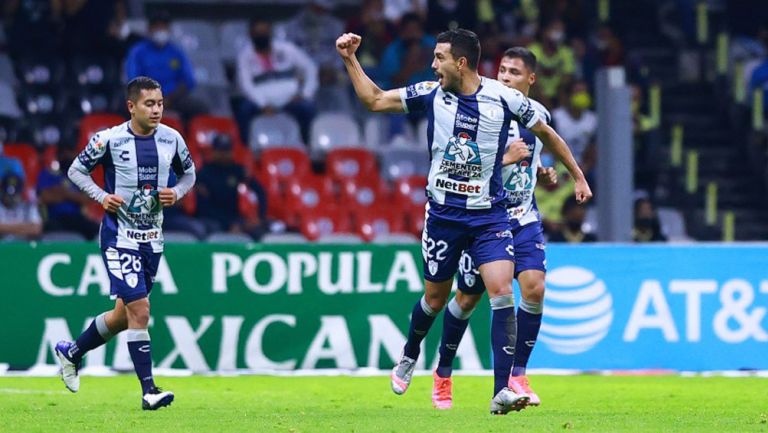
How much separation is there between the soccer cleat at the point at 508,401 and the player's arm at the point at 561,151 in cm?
128

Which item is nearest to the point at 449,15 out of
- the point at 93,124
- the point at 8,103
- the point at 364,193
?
the point at 364,193

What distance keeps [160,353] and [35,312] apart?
116 cm

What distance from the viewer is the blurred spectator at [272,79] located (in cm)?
2116

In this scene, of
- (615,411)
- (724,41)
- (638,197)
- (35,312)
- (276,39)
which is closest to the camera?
(615,411)

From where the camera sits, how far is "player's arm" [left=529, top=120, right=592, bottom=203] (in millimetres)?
10523

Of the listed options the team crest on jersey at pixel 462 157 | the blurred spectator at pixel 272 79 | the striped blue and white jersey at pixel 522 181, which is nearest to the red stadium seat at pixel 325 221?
the blurred spectator at pixel 272 79

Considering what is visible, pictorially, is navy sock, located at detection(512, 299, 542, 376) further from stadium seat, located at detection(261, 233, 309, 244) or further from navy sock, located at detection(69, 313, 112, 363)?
stadium seat, located at detection(261, 233, 309, 244)

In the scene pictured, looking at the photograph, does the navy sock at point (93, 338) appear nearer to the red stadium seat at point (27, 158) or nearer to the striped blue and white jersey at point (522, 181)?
the striped blue and white jersey at point (522, 181)

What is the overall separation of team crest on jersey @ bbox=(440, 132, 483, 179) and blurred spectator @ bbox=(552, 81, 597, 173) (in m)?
10.7

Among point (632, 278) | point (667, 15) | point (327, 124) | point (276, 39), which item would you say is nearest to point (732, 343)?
point (632, 278)

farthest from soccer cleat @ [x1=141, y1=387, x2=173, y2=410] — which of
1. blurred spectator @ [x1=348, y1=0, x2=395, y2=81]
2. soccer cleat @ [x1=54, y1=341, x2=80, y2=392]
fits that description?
blurred spectator @ [x1=348, y1=0, x2=395, y2=81]

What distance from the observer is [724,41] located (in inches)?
938

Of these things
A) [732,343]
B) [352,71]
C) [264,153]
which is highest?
[352,71]

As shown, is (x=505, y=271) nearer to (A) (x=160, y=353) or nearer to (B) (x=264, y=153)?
(A) (x=160, y=353)
